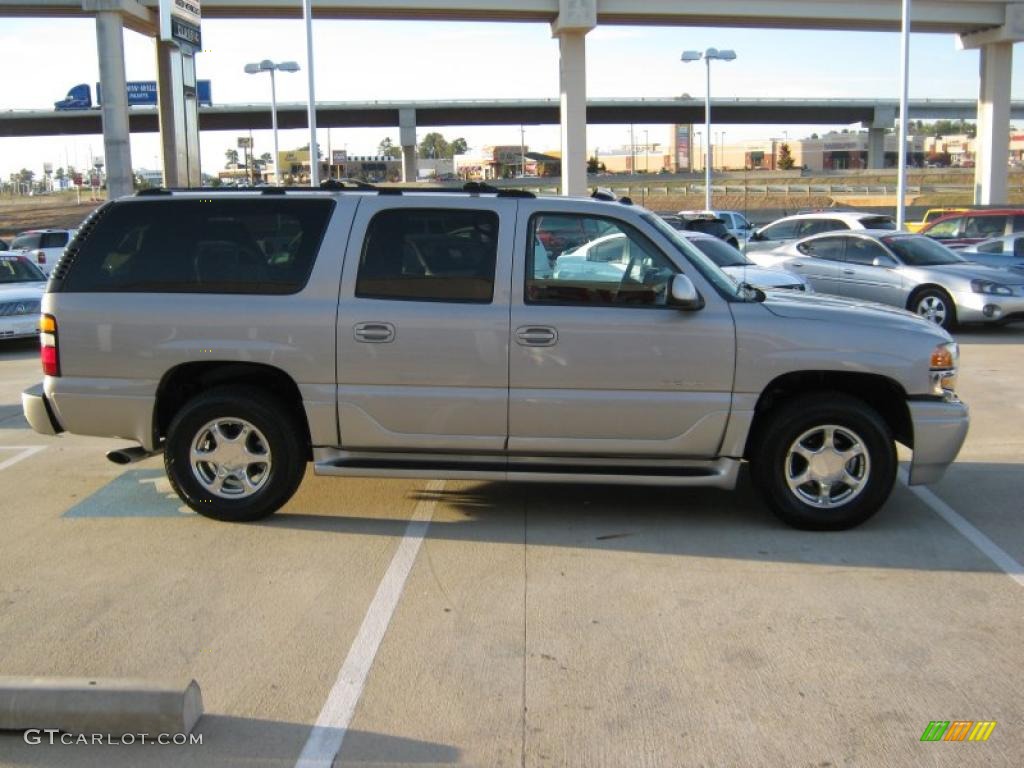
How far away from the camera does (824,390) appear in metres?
6.25

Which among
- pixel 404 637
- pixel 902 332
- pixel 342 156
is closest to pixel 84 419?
pixel 404 637

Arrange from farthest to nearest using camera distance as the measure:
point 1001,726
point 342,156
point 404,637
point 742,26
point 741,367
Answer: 1. point 342,156
2. point 742,26
3. point 741,367
4. point 404,637
5. point 1001,726

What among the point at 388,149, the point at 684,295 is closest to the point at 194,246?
the point at 684,295

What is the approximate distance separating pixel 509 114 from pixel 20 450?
8577 centimetres

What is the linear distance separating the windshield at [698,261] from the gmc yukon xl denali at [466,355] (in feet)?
0.09

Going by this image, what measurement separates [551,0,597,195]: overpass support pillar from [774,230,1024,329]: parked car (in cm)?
Answer: 2040

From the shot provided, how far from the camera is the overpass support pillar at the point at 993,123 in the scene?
1602 inches

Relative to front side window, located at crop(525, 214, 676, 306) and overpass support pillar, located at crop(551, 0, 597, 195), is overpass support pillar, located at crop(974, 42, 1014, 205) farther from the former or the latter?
front side window, located at crop(525, 214, 676, 306)

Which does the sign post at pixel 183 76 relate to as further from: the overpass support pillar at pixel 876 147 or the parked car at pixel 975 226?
the overpass support pillar at pixel 876 147

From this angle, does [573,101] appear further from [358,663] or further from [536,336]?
[358,663]

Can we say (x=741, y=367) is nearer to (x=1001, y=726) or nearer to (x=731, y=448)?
(x=731, y=448)

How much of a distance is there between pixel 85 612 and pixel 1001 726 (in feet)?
13.3

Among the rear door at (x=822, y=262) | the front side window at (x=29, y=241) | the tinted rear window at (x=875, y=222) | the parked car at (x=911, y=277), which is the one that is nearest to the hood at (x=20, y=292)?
the rear door at (x=822, y=262)

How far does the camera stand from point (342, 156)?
55938mm
